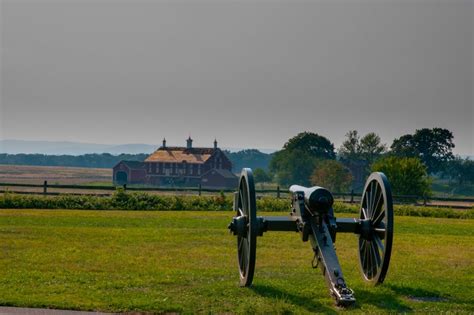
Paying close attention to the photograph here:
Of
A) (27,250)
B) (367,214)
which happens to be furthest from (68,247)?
(367,214)

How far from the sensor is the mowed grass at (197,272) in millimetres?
10852

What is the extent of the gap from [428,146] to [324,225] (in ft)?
337

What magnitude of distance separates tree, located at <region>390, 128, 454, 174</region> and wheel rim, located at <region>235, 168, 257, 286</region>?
325 ft

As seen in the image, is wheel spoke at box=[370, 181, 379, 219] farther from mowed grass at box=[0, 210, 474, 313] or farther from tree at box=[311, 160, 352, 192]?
tree at box=[311, 160, 352, 192]

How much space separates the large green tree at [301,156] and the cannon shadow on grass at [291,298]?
94.4 m

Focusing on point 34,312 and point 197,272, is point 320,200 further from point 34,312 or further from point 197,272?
point 34,312

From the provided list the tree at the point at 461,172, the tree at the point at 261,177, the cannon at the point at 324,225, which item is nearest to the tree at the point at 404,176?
the cannon at the point at 324,225

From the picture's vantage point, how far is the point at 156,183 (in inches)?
4968

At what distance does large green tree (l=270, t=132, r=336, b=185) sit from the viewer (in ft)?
355

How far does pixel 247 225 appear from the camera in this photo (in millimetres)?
11711

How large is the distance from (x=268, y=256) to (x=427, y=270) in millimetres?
3330

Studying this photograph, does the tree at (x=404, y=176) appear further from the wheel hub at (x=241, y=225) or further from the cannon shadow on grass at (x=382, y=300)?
the wheel hub at (x=241, y=225)

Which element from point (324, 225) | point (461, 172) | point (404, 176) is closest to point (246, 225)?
point (324, 225)

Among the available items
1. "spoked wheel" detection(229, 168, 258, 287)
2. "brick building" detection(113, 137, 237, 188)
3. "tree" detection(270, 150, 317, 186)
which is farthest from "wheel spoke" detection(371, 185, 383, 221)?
"brick building" detection(113, 137, 237, 188)
